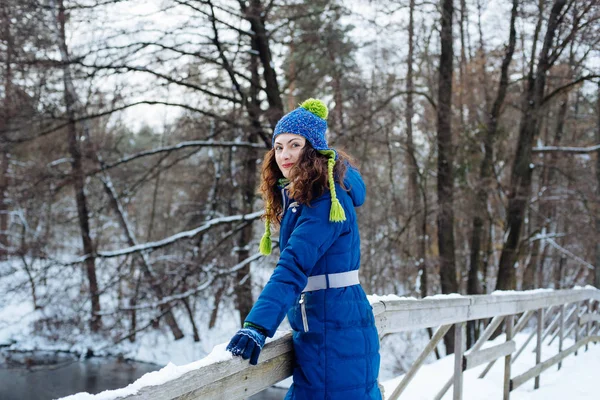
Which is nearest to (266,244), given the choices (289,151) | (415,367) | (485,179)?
(289,151)

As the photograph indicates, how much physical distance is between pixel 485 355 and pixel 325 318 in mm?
2465

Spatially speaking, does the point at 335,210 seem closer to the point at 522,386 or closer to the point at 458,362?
the point at 458,362

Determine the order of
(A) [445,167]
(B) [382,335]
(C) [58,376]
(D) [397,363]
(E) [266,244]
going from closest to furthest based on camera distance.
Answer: (E) [266,244], (B) [382,335], (A) [445,167], (C) [58,376], (D) [397,363]

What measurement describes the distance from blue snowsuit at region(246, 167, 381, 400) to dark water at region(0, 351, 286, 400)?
8.81 m

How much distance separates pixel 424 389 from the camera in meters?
4.51

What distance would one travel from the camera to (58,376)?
38.5 ft

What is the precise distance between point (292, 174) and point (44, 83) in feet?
24.9

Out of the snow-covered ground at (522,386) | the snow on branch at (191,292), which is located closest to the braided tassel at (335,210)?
the snow-covered ground at (522,386)

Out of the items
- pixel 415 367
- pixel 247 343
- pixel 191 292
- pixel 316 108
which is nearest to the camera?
pixel 247 343

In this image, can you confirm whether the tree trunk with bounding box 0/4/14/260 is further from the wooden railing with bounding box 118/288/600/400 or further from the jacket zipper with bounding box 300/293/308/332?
the jacket zipper with bounding box 300/293/308/332

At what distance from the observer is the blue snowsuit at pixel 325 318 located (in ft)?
5.93

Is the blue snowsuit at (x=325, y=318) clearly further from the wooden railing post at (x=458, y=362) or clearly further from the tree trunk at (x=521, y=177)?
the tree trunk at (x=521, y=177)

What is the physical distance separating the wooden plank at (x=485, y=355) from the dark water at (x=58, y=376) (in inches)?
290

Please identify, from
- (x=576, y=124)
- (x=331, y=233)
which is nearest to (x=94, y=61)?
(x=331, y=233)
